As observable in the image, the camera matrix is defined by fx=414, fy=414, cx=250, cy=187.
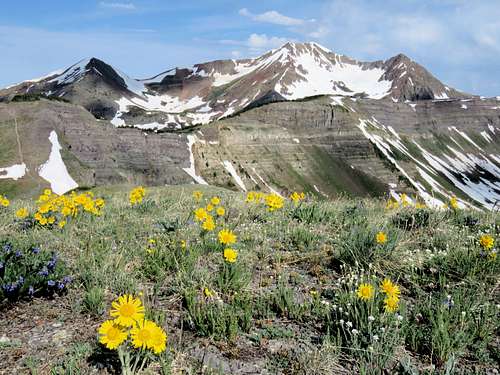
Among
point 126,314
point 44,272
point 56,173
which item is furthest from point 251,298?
point 56,173

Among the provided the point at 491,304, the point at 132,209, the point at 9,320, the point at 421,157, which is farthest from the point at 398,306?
the point at 421,157

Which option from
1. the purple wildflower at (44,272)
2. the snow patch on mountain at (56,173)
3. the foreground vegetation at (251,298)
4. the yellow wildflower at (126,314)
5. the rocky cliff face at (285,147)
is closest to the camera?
the yellow wildflower at (126,314)

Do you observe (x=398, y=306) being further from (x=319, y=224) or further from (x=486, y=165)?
(x=486, y=165)

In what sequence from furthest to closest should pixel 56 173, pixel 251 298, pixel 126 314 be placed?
pixel 56 173
pixel 251 298
pixel 126 314

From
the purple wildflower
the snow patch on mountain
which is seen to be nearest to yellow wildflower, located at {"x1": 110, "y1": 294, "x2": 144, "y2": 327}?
the purple wildflower

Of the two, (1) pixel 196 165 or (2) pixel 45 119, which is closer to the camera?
(2) pixel 45 119

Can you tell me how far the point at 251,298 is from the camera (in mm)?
4434

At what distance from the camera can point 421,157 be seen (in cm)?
14900

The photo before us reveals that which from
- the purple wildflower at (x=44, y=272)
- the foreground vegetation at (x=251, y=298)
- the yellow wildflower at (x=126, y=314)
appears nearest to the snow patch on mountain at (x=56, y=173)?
the foreground vegetation at (x=251, y=298)

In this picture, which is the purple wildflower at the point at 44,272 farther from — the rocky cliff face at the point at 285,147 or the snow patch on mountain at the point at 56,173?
the snow patch on mountain at the point at 56,173

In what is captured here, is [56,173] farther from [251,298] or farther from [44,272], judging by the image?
[251,298]

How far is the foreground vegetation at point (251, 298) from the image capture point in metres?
3.49

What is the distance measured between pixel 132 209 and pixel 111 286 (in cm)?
444

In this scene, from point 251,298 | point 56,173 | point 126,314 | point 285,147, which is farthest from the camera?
point 285,147
